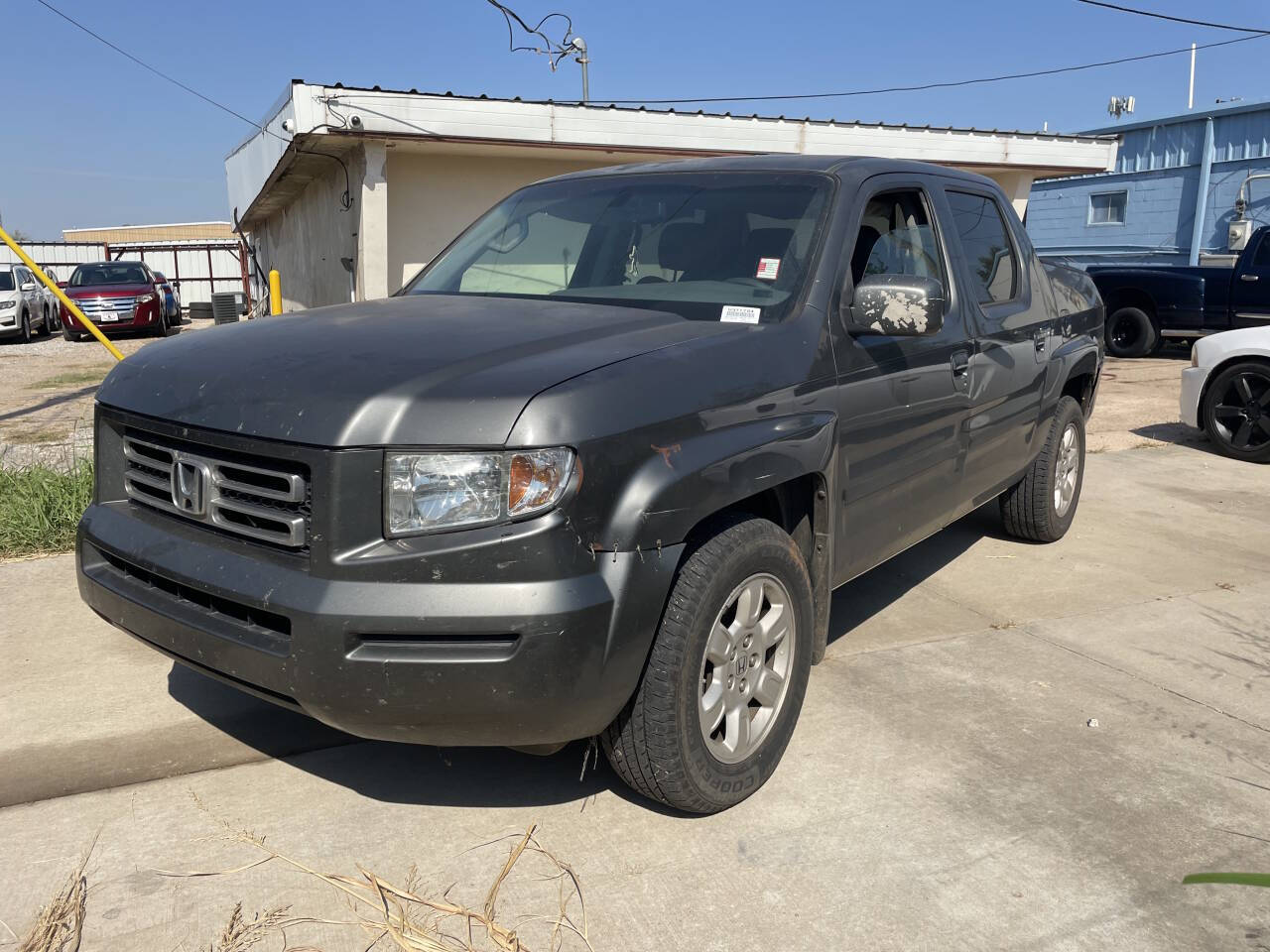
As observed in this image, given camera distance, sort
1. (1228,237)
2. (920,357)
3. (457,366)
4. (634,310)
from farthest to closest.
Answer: (1228,237)
(920,357)
(634,310)
(457,366)

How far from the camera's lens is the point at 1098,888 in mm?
2674

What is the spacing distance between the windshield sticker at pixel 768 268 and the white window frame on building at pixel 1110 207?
77.1ft

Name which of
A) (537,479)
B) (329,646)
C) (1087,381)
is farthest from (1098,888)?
(1087,381)

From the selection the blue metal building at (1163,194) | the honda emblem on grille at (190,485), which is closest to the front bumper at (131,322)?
the blue metal building at (1163,194)

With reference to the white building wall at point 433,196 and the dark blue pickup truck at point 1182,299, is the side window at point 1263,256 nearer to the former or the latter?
the dark blue pickup truck at point 1182,299

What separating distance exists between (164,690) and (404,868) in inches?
61.7

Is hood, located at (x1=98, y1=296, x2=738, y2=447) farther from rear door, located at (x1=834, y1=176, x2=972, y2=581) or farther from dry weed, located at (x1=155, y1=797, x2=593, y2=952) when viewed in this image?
dry weed, located at (x1=155, y1=797, x2=593, y2=952)

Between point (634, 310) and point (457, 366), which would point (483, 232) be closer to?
point (634, 310)

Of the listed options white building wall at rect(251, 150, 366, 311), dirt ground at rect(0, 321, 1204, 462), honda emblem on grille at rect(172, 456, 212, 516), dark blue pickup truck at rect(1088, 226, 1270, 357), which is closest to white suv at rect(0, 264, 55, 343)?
dirt ground at rect(0, 321, 1204, 462)

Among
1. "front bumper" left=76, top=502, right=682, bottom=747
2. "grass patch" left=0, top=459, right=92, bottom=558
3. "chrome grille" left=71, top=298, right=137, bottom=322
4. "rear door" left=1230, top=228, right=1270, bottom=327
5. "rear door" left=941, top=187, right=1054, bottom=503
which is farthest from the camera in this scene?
"chrome grille" left=71, top=298, right=137, bottom=322

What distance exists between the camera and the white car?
327 inches

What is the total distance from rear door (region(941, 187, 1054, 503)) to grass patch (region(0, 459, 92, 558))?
14.3ft

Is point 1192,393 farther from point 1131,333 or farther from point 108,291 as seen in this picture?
point 108,291

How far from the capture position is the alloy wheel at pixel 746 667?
2.84 m
